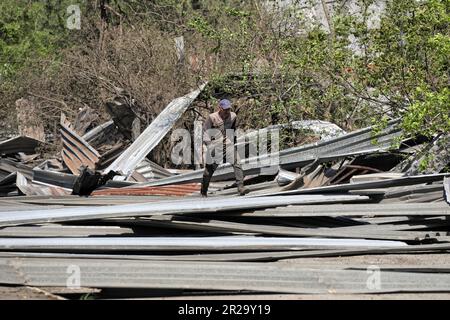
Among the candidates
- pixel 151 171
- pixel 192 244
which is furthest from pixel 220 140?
pixel 192 244

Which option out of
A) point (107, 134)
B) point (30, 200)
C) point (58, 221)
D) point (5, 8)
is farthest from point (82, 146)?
point (5, 8)

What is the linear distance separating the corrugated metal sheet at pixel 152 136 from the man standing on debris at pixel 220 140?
2535 mm

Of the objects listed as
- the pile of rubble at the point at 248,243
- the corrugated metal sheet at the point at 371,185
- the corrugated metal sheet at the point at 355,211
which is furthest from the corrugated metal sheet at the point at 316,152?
the corrugated metal sheet at the point at 355,211

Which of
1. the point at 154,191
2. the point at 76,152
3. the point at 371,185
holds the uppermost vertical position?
the point at 76,152

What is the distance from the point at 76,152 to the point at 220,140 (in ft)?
14.6

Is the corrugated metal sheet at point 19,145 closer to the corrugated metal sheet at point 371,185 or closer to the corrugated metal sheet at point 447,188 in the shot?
the corrugated metal sheet at point 371,185

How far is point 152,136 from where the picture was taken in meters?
16.2

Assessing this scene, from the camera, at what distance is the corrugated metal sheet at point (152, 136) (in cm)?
1546

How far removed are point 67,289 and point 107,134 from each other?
11.7m

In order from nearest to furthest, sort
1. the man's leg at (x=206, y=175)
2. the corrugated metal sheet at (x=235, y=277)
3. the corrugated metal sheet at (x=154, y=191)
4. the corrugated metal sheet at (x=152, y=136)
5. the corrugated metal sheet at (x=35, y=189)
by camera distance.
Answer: the corrugated metal sheet at (x=235, y=277) → the man's leg at (x=206, y=175) → the corrugated metal sheet at (x=154, y=191) → the corrugated metal sheet at (x=35, y=189) → the corrugated metal sheet at (x=152, y=136)

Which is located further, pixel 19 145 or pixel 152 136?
pixel 19 145

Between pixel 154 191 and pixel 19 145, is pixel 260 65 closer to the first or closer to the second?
pixel 154 191

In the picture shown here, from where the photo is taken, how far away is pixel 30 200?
12.6 metres

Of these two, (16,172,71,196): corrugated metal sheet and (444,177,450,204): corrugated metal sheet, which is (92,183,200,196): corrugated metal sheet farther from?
(444,177,450,204): corrugated metal sheet
